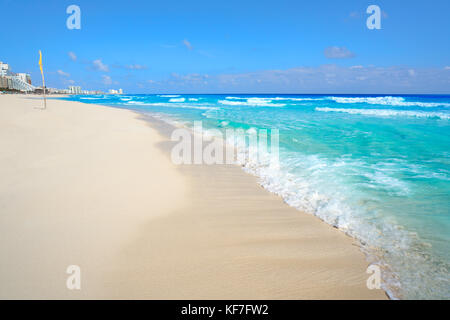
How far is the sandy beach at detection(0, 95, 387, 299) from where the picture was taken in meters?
2.11

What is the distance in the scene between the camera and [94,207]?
→ 3.35 meters

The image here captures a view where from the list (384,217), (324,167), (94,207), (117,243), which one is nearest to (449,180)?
(324,167)

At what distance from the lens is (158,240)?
278 cm

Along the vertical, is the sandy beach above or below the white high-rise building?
below

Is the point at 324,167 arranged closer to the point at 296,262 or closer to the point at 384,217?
the point at 384,217

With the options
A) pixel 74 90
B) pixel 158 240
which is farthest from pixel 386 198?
pixel 74 90

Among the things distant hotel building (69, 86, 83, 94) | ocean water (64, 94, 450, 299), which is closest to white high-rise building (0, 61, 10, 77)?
distant hotel building (69, 86, 83, 94)

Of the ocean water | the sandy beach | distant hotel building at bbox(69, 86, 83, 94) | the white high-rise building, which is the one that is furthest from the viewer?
distant hotel building at bbox(69, 86, 83, 94)

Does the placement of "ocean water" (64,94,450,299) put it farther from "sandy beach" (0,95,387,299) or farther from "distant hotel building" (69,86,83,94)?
"distant hotel building" (69,86,83,94)

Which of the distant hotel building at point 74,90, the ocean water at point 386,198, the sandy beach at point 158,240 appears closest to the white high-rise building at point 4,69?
the distant hotel building at point 74,90

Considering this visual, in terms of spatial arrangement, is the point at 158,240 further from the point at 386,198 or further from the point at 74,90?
the point at 74,90

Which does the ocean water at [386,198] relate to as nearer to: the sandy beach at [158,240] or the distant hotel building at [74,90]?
the sandy beach at [158,240]

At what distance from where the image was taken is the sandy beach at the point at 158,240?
2.11 meters
